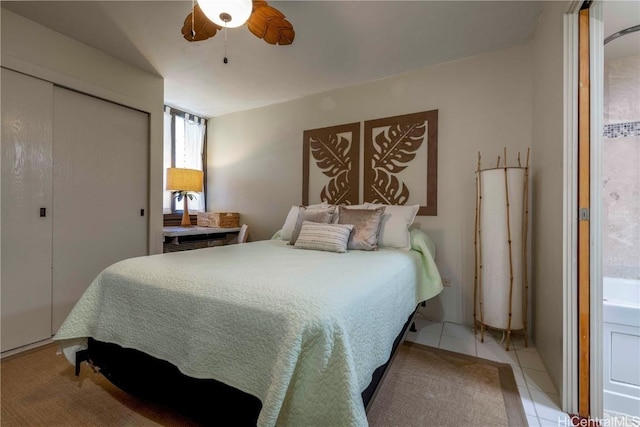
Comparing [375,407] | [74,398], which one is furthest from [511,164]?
[74,398]

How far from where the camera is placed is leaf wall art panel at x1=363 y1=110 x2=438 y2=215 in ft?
8.43

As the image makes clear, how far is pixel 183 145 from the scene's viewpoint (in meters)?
3.82

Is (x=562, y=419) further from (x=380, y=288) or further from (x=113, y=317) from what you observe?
(x=113, y=317)

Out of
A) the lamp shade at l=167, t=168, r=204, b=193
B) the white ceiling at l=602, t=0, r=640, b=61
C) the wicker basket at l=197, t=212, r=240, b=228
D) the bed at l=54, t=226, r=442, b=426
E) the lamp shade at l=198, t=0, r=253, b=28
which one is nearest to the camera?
the bed at l=54, t=226, r=442, b=426

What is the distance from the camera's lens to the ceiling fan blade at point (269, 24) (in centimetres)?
157

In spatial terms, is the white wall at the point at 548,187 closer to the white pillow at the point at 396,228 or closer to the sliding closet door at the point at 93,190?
the white pillow at the point at 396,228

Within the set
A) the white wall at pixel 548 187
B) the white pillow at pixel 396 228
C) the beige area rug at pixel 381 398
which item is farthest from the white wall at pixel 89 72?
the white wall at pixel 548 187

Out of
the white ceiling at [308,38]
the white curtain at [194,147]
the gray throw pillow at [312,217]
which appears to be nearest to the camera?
the white ceiling at [308,38]

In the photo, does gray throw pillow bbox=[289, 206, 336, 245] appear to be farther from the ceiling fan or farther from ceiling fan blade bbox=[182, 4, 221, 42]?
ceiling fan blade bbox=[182, 4, 221, 42]

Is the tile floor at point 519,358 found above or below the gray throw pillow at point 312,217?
below

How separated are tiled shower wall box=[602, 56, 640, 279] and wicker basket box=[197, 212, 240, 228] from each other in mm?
3786

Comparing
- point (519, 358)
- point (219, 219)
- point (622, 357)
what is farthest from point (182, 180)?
point (622, 357)

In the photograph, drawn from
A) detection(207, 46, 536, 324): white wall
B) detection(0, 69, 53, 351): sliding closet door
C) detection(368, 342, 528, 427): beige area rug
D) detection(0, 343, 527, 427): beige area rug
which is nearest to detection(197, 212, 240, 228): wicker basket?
detection(207, 46, 536, 324): white wall

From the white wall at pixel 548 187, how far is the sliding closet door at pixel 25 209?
3.51m
